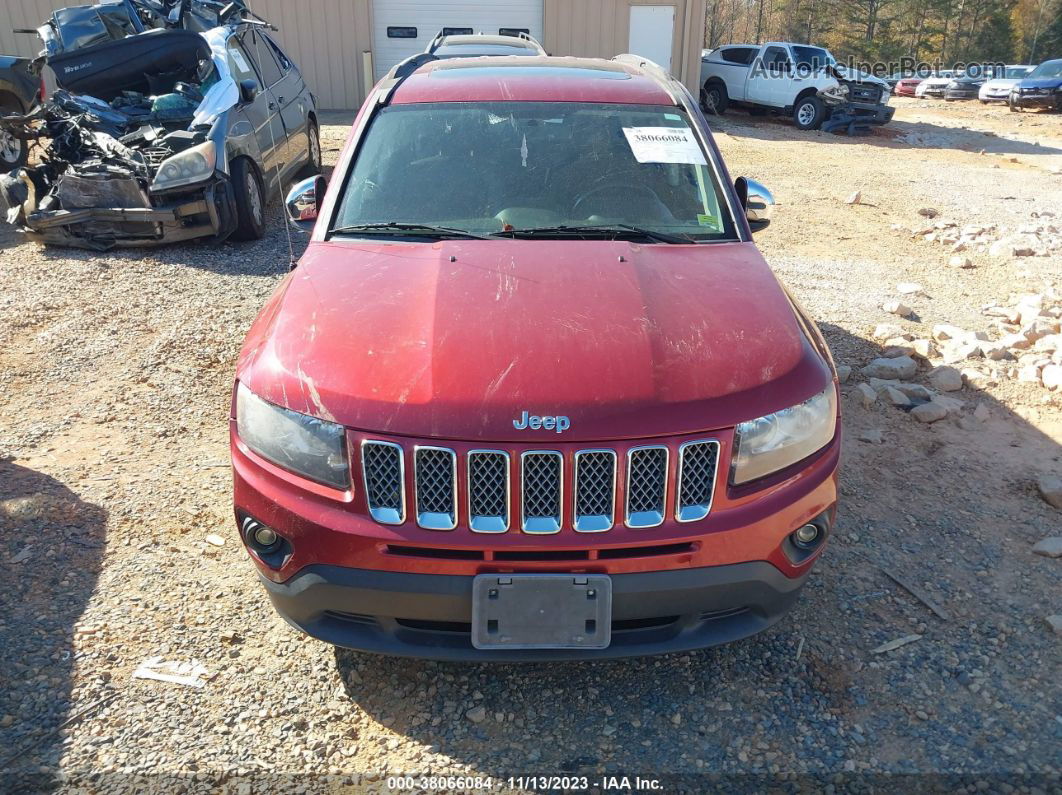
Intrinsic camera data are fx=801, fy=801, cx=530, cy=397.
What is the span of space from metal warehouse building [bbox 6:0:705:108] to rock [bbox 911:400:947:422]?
16.1 meters

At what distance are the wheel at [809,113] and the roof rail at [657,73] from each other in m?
15.4

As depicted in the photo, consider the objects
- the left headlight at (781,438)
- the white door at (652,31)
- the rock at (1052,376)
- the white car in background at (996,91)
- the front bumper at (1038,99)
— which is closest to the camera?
the left headlight at (781,438)

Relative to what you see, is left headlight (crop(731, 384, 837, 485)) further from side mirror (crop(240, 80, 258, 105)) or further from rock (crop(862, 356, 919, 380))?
side mirror (crop(240, 80, 258, 105))

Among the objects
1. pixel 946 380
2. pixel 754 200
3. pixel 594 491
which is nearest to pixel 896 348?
pixel 946 380

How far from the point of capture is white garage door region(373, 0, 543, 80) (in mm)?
18188

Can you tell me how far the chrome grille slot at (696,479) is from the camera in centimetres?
226

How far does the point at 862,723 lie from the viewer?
101 inches

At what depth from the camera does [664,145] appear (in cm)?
359

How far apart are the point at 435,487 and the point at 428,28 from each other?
728 inches

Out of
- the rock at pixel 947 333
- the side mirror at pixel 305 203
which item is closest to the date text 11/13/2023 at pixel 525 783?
the side mirror at pixel 305 203

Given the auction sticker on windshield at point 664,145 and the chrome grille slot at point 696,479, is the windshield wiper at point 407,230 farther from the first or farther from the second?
the chrome grille slot at point 696,479

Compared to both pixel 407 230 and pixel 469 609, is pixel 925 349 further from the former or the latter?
pixel 469 609

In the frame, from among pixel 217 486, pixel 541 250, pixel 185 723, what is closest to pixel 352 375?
pixel 541 250

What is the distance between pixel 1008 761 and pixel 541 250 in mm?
2252
